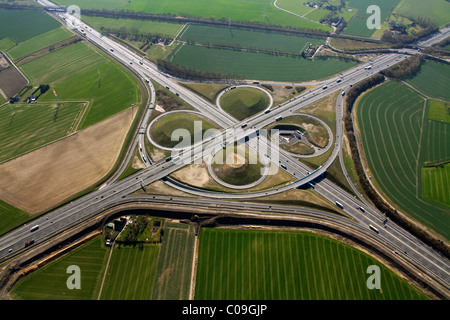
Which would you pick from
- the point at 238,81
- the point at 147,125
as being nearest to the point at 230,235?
the point at 147,125

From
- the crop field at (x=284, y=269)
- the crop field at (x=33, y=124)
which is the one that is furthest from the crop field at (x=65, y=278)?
the crop field at (x=33, y=124)

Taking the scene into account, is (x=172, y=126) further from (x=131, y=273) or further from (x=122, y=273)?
(x=122, y=273)

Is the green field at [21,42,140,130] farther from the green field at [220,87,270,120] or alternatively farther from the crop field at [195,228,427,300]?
the crop field at [195,228,427,300]

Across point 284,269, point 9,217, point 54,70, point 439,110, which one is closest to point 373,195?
point 284,269

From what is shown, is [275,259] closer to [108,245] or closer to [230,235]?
[230,235]

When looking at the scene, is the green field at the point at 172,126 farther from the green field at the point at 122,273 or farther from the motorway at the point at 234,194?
the green field at the point at 122,273

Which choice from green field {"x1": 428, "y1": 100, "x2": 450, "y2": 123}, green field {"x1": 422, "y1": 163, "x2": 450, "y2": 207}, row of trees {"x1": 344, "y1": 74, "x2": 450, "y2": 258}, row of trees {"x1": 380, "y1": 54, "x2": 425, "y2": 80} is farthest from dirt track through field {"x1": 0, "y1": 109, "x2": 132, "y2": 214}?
green field {"x1": 428, "y1": 100, "x2": 450, "y2": 123}
